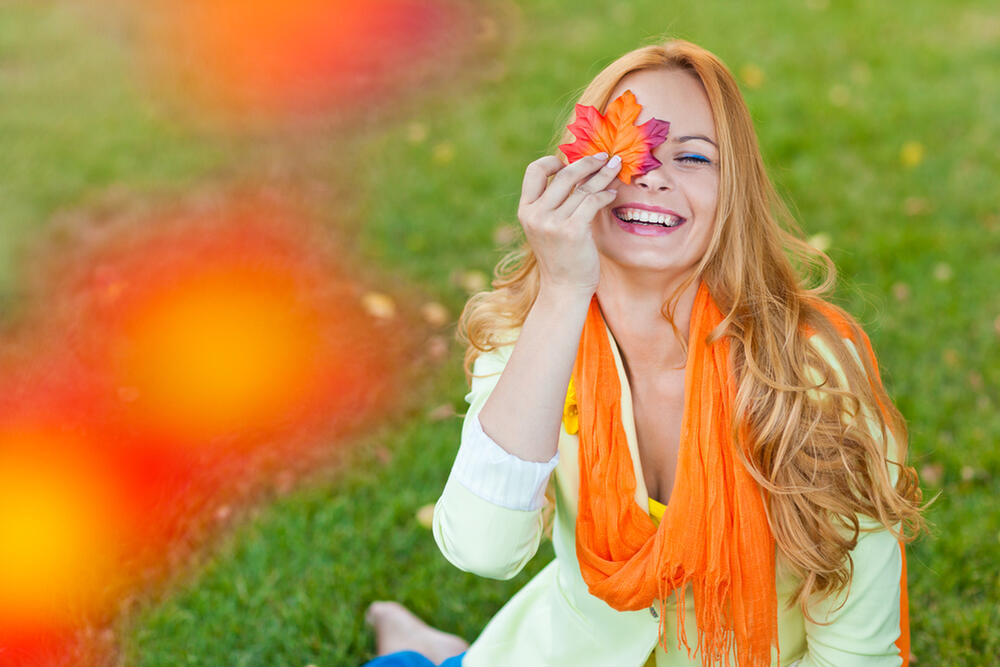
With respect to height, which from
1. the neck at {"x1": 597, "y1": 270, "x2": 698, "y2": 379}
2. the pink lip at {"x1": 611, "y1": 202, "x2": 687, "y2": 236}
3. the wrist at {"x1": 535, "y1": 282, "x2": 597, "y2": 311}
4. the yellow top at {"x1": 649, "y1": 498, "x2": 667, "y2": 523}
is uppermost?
the pink lip at {"x1": 611, "y1": 202, "x2": 687, "y2": 236}

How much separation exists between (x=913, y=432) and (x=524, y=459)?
2272 mm

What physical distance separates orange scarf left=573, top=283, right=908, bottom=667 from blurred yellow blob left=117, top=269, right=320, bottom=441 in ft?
6.77

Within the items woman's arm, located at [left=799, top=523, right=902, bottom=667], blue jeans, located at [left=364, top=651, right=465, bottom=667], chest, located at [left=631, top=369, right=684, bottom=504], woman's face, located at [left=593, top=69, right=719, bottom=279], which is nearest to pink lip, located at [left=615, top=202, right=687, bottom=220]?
woman's face, located at [left=593, top=69, right=719, bottom=279]

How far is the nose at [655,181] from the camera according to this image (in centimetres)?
186

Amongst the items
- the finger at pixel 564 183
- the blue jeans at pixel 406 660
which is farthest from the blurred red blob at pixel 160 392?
the finger at pixel 564 183

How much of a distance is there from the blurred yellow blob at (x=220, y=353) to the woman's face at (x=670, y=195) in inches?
87.8

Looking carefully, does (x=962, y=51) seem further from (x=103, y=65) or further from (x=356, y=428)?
(x=103, y=65)

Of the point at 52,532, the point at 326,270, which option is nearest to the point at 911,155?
the point at 326,270

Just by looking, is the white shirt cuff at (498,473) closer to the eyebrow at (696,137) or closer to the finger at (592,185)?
the finger at (592,185)

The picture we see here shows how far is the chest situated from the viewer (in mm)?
2127

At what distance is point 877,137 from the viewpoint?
17.6ft

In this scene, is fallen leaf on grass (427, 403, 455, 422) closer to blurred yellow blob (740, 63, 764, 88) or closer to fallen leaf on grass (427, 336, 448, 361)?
fallen leaf on grass (427, 336, 448, 361)

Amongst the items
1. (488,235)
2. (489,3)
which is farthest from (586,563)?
(489,3)

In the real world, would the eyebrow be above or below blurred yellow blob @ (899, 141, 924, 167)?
above
